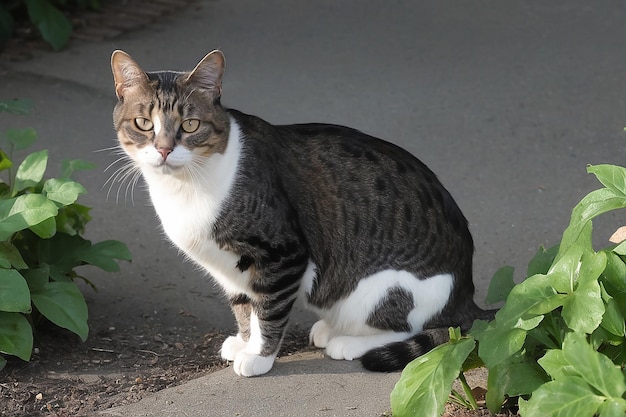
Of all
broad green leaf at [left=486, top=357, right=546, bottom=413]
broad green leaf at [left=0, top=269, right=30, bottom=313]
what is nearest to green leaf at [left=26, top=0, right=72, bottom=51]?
broad green leaf at [left=0, top=269, right=30, bottom=313]

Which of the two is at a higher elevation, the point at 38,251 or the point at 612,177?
the point at 612,177

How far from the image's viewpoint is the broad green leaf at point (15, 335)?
A: 3590mm

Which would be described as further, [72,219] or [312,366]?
[72,219]

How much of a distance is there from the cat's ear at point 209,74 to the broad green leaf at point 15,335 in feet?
3.60

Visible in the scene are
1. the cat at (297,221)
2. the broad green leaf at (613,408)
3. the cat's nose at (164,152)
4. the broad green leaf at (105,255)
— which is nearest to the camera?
the broad green leaf at (613,408)

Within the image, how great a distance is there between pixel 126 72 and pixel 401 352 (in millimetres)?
1460

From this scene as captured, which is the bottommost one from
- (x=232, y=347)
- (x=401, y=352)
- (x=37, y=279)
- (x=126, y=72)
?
(x=232, y=347)

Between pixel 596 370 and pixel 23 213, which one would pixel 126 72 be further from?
pixel 596 370

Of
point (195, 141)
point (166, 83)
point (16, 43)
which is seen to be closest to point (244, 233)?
point (195, 141)

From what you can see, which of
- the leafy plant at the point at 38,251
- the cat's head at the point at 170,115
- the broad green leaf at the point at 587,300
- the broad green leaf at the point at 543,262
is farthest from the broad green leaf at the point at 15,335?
the broad green leaf at the point at 587,300

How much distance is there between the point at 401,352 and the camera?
3.70 metres

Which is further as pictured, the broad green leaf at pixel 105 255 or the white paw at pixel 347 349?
the broad green leaf at pixel 105 255

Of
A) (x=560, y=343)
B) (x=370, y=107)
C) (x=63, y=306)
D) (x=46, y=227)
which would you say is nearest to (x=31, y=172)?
(x=46, y=227)

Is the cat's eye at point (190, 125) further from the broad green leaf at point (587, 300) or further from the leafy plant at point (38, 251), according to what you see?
the broad green leaf at point (587, 300)
